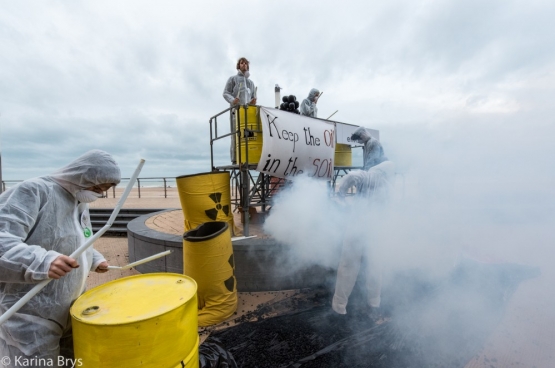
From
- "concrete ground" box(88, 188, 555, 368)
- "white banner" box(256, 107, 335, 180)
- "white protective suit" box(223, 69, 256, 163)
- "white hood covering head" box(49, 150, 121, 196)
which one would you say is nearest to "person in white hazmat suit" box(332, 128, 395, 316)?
"concrete ground" box(88, 188, 555, 368)

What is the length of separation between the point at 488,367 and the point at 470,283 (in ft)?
6.20

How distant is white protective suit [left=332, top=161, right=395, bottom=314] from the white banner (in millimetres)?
1991

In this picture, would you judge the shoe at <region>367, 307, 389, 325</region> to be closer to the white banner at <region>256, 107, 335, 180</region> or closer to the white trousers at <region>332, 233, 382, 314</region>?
the white trousers at <region>332, 233, 382, 314</region>

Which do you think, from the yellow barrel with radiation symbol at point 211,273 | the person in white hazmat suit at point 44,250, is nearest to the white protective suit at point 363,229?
the yellow barrel with radiation symbol at point 211,273

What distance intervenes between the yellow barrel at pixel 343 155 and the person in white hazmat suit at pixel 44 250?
565 centimetres

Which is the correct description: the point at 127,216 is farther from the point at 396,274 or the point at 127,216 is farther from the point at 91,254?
the point at 396,274

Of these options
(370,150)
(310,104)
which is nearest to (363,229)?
(370,150)

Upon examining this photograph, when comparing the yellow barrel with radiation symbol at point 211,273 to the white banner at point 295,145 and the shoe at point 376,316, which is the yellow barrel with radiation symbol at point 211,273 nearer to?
the shoe at point 376,316

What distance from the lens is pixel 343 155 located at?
6.98 meters

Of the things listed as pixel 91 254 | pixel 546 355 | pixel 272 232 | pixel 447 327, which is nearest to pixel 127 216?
pixel 272 232

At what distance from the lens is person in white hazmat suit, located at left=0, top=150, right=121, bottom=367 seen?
1.42 m

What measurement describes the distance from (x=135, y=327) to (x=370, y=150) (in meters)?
3.21

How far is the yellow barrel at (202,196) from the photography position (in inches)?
170

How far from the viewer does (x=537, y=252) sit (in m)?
4.89
